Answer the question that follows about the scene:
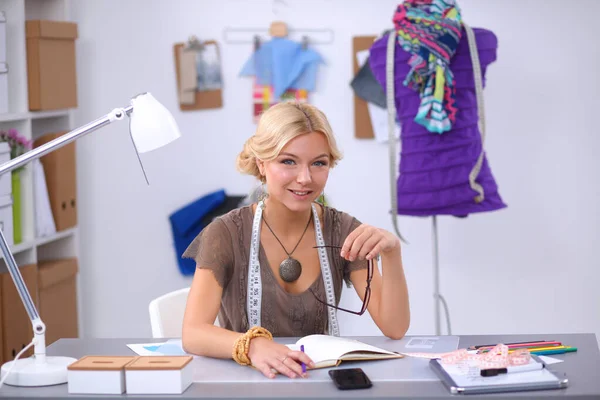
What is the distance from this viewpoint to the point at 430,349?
2035 mm

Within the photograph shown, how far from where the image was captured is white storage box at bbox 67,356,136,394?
67.8 inches

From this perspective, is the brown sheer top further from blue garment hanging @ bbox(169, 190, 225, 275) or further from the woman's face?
blue garment hanging @ bbox(169, 190, 225, 275)

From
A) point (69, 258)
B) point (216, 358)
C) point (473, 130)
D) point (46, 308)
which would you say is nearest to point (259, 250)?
point (216, 358)

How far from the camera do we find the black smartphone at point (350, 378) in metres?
1.73

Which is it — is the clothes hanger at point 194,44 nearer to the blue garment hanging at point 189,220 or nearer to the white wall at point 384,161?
the white wall at point 384,161

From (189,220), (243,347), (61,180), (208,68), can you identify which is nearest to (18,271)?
(243,347)

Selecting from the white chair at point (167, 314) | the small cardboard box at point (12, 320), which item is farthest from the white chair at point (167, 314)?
the small cardboard box at point (12, 320)

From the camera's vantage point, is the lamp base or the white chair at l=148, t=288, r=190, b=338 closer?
the lamp base

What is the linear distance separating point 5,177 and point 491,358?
2.18 meters

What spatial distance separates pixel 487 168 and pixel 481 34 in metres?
0.50

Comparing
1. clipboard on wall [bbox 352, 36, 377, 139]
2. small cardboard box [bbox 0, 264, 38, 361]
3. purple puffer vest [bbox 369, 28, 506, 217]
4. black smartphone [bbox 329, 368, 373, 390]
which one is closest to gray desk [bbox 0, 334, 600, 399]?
black smartphone [bbox 329, 368, 373, 390]

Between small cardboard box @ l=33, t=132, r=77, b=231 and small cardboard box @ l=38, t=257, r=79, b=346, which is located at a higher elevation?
small cardboard box @ l=33, t=132, r=77, b=231

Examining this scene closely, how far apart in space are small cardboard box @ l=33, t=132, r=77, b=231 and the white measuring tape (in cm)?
166

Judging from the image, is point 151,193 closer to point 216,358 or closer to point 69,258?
point 69,258
